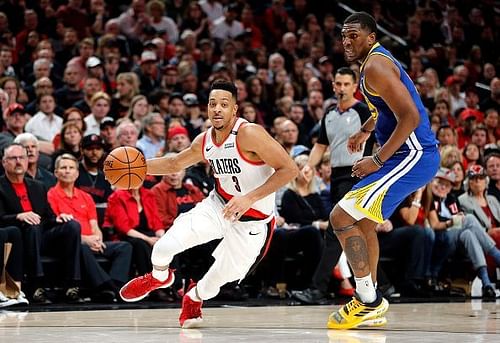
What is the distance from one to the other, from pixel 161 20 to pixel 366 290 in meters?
9.10

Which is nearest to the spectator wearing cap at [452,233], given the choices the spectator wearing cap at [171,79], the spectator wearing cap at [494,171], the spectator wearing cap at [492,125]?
the spectator wearing cap at [494,171]

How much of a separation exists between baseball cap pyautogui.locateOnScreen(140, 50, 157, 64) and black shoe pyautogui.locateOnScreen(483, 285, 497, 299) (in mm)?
5405

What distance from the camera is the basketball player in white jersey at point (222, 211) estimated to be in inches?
243

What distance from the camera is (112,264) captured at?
29.2 ft

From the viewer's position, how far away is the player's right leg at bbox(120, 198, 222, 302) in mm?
6175

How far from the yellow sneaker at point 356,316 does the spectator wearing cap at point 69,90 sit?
6454mm

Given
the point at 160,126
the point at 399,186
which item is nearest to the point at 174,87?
the point at 160,126

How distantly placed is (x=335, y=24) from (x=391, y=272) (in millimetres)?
7361

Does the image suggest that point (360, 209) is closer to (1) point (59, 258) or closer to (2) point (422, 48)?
(1) point (59, 258)

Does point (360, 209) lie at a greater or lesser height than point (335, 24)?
greater

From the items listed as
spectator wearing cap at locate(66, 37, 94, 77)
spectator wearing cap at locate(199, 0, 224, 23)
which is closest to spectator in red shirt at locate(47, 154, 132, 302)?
spectator wearing cap at locate(66, 37, 94, 77)

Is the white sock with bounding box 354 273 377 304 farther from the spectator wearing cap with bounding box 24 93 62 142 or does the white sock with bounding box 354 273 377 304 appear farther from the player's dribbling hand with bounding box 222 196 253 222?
the spectator wearing cap with bounding box 24 93 62 142

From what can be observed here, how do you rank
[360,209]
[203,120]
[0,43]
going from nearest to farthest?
[360,209], [203,120], [0,43]

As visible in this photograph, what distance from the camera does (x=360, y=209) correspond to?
19.8 ft
